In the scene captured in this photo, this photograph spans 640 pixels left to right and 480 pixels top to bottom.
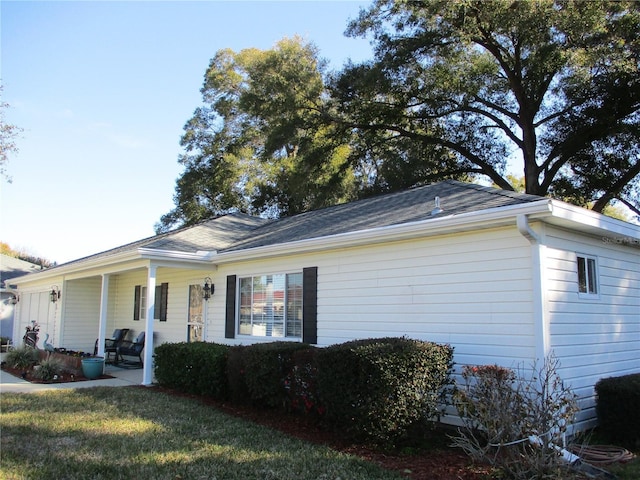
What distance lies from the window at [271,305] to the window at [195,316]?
1.73 meters

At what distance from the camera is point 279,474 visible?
15.8ft

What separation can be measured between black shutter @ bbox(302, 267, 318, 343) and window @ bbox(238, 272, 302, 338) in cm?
32

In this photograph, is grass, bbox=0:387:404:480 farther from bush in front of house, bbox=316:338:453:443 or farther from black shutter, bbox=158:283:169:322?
black shutter, bbox=158:283:169:322

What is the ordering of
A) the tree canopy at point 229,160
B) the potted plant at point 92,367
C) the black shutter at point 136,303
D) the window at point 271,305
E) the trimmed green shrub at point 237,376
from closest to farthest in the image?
the trimmed green shrub at point 237,376 < the window at point 271,305 < the potted plant at point 92,367 < the black shutter at point 136,303 < the tree canopy at point 229,160

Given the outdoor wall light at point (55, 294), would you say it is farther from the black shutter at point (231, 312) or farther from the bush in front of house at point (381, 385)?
the bush in front of house at point (381, 385)

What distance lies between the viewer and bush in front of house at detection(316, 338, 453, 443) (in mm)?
5602

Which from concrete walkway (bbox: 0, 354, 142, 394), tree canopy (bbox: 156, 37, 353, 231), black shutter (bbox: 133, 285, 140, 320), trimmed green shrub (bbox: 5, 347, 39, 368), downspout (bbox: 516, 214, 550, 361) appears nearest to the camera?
downspout (bbox: 516, 214, 550, 361)

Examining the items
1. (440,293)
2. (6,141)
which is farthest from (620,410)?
(6,141)

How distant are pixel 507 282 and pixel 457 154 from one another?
49.4 ft

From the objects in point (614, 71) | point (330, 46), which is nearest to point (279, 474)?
point (614, 71)

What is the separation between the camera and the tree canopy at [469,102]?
1507cm

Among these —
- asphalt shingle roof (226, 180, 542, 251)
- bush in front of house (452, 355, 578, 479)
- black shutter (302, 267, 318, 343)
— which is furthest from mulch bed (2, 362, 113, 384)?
bush in front of house (452, 355, 578, 479)

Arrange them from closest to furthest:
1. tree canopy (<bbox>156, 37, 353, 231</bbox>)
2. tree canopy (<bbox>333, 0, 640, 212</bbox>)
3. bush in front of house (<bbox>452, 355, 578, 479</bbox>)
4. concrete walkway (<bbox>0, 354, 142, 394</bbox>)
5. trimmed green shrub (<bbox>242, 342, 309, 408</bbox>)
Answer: bush in front of house (<bbox>452, 355, 578, 479</bbox>) < trimmed green shrub (<bbox>242, 342, 309, 408</bbox>) < concrete walkway (<bbox>0, 354, 142, 394</bbox>) < tree canopy (<bbox>333, 0, 640, 212</bbox>) < tree canopy (<bbox>156, 37, 353, 231</bbox>)

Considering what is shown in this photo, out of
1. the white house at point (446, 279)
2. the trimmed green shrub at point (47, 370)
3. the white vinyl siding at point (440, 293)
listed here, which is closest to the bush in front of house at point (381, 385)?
the white vinyl siding at point (440, 293)
